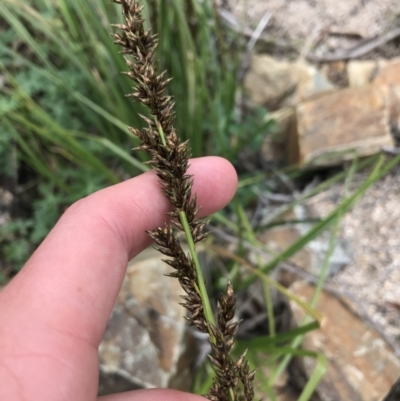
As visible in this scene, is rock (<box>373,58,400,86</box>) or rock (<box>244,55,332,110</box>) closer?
rock (<box>373,58,400,86</box>)

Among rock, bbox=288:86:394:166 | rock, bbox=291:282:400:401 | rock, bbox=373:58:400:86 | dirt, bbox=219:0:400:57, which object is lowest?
rock, bbox=291:282:400:401

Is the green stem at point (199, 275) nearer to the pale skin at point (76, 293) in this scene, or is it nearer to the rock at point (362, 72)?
the pale skin at point (76, 293)

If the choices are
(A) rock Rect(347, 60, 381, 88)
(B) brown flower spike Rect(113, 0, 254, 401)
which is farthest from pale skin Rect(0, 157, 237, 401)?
(A) rock Rect(347, 60, 381, 88)

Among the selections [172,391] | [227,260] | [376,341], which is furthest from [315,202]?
[172,391]

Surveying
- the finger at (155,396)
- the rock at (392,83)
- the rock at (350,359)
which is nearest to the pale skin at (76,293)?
the finger at (155,396)

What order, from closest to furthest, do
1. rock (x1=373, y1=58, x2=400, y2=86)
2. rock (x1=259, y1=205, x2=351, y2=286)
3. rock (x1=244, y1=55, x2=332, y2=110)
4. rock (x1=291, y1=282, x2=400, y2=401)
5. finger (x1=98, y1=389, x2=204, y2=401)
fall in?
finger (x1=98, y1=389, x2=204, y2=401), rock (x1=291, y1=282, x2=400, y2=401), rock (x1=259, y1=205, x2=351, y2=286), rock (x1=373, y1=58, x2=400, y2=86), rock (x1=244, y1=55, x2=332, y2=110)

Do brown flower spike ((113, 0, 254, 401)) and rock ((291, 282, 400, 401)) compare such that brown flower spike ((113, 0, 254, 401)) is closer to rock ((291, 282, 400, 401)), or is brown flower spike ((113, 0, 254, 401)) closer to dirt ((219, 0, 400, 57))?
rock ((291, 282, 400, 401))

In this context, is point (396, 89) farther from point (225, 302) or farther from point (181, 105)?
point (225, 302)
